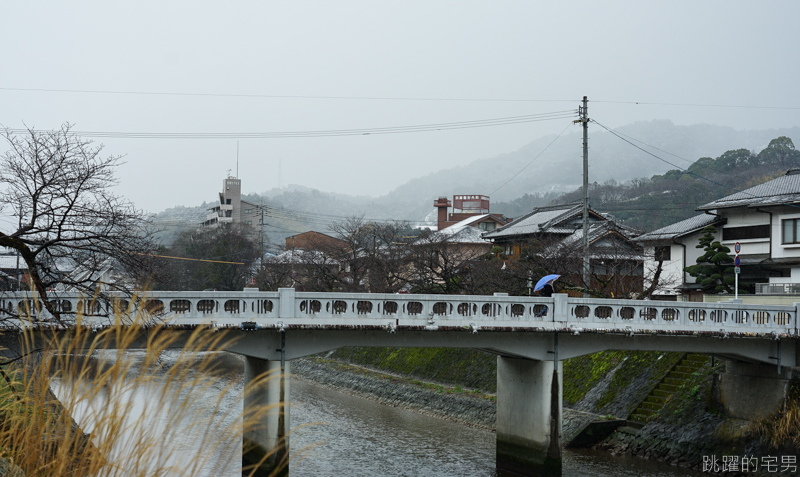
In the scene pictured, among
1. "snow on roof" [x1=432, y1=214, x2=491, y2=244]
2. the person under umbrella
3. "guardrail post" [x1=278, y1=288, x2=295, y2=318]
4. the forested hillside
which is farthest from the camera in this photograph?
the forested hillside

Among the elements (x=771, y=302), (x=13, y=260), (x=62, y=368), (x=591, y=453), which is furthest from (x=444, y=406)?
(x=13, y=260)

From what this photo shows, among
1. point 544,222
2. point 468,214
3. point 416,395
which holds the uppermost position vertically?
point 468,214

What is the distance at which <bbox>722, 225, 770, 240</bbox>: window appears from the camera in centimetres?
3381

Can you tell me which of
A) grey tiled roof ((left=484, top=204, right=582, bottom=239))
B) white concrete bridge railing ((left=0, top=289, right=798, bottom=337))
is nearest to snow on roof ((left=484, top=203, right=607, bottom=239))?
grey tiled roof ((left=484, top=204, right=582, bottom=239))

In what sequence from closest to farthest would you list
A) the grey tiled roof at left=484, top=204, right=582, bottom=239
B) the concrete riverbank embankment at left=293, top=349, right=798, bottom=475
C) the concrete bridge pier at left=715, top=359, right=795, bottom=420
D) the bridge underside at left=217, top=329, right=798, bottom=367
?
the bridge underside at left=217, top=329, right=798, bottom=367, the concrete bridge pier at left=715, top=359, right=795, bottom=420, the concrete riverbank embankment at left=293, top=349, right=798, bottom=475, the grey tiled roof at left=484, top=204, right=582, bottom=239

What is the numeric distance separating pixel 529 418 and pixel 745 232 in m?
20.1

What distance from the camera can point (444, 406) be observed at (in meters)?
30.1

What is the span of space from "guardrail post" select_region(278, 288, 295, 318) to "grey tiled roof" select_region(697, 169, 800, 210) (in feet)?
77.8

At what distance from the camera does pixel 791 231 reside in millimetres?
32062

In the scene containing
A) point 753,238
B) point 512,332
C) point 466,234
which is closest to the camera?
point 512,332

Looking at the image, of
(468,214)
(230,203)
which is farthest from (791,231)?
(230,203)

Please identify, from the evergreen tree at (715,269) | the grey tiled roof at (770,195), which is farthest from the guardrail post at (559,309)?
the grey tiled roof at (770,195)

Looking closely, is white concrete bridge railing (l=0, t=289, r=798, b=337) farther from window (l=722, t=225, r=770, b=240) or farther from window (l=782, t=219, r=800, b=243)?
window (l=722, t=225, r=770, b=240)

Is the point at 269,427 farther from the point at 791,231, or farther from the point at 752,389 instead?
the point at 791,231
